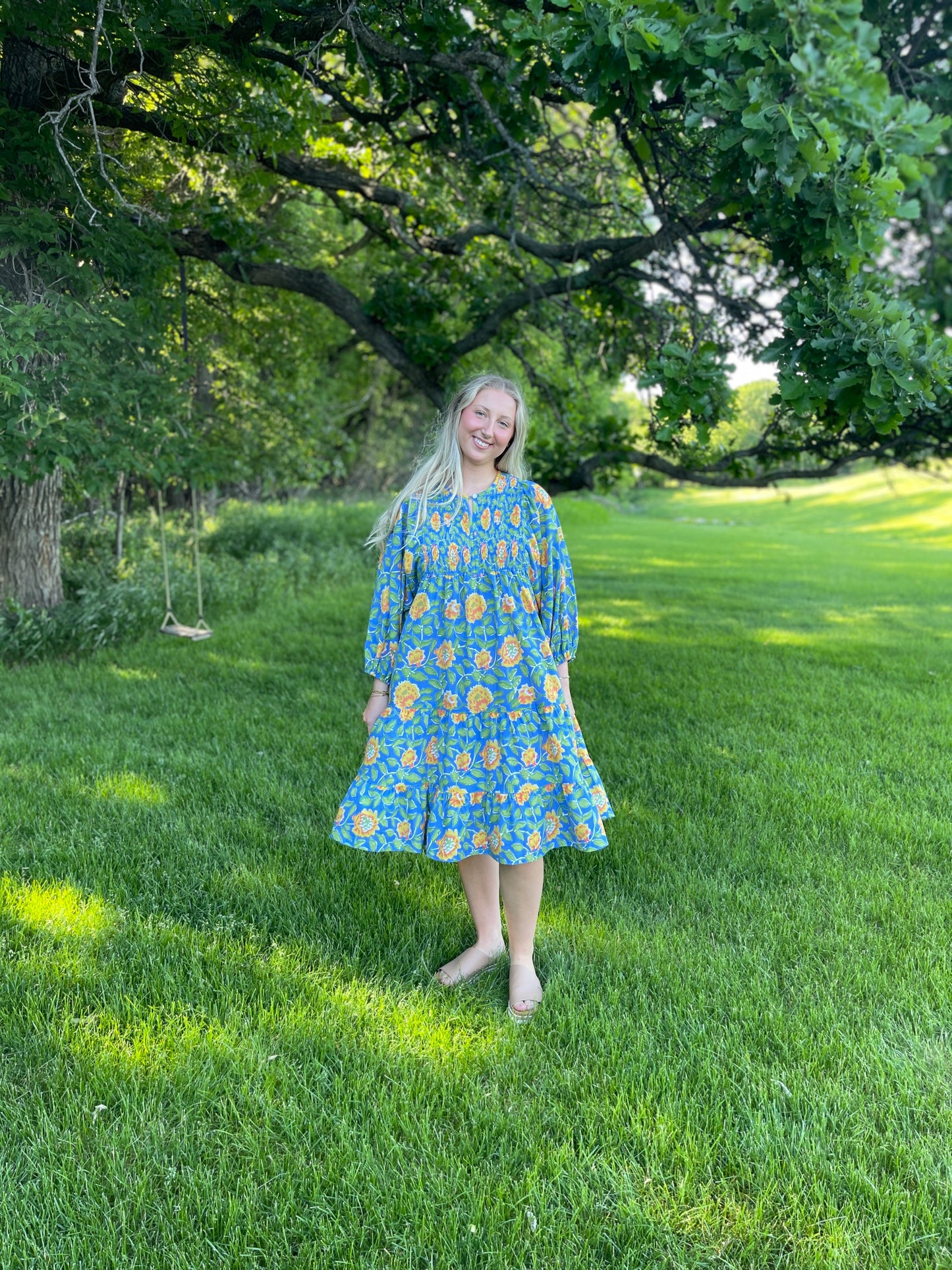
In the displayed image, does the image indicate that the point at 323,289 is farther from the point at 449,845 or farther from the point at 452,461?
the point at 449,845

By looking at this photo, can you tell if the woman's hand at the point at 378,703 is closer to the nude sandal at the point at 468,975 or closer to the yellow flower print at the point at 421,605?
the yellow flower print at the point at 421,605

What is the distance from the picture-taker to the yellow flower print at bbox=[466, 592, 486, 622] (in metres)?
2.55

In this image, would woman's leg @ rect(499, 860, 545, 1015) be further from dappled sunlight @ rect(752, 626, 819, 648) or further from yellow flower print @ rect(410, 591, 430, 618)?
dappled sunlight @ rect(752, 626, 819, 648)


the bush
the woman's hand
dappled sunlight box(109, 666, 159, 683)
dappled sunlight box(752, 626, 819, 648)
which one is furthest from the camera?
dappled sunlight box(752, 626, 819, 648)

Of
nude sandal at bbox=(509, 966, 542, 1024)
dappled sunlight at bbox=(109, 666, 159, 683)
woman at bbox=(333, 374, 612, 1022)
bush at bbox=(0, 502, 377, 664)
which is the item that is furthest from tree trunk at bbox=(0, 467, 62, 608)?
nude sandal at bbox=(509, 966, 542, 1024)

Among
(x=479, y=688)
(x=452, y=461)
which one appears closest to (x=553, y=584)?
(x=479, y=688)

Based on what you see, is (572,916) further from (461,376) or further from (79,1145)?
(461,376)

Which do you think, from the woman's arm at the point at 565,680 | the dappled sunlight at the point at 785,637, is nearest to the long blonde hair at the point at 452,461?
the woman's arm at the point at 565,680

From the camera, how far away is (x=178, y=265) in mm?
6027

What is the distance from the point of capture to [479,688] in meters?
2.54

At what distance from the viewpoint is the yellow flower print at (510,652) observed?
8.27 feet

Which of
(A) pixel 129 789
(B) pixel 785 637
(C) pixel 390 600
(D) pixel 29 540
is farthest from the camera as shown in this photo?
(B) pixel 785 637

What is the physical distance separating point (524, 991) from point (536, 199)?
258 inches

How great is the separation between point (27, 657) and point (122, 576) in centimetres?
210
